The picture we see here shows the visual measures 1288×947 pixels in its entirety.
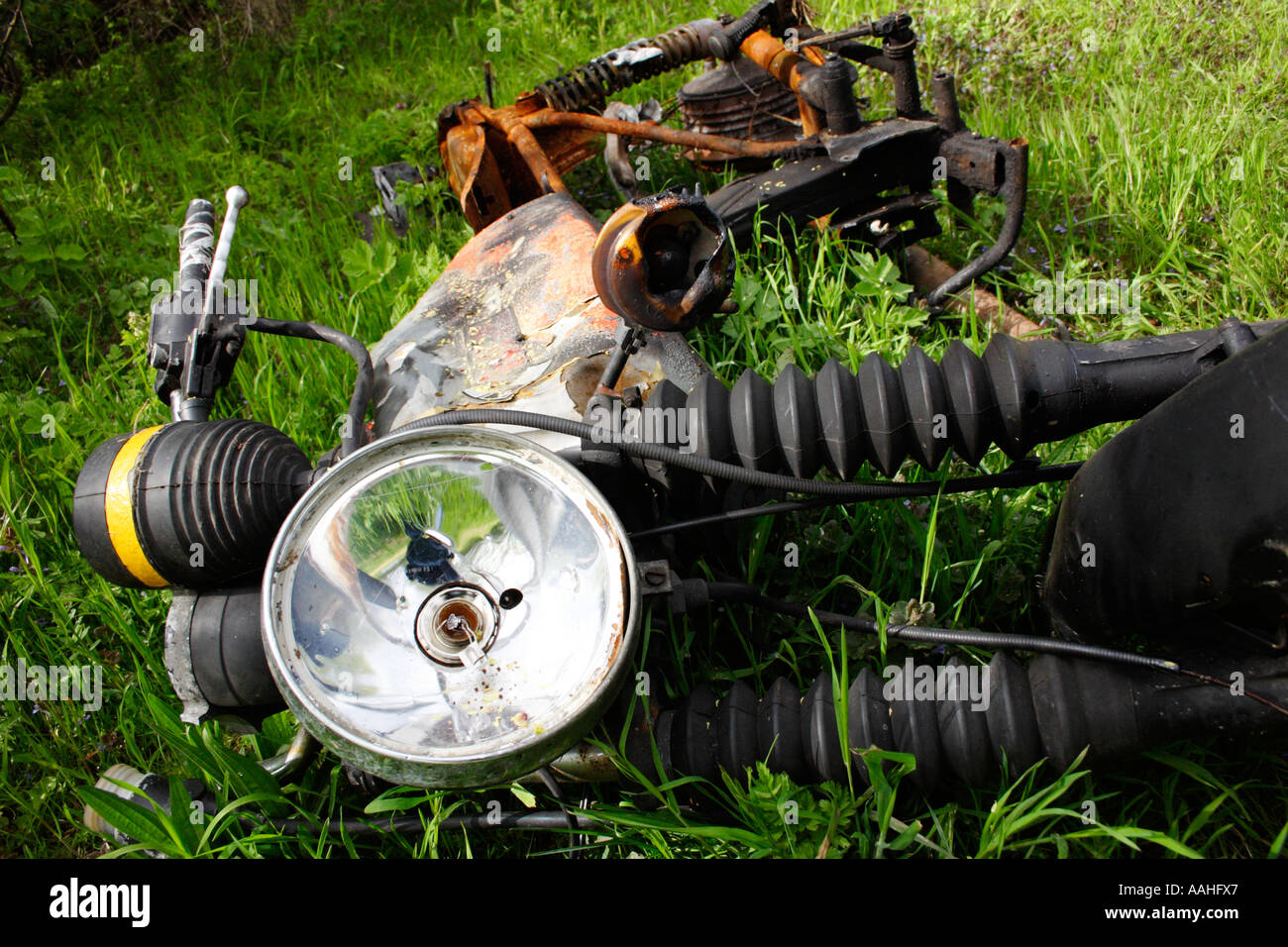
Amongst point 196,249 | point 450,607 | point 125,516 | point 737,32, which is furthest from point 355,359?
point 737,32

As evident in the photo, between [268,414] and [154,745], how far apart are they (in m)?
0.98

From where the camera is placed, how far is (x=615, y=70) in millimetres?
3170

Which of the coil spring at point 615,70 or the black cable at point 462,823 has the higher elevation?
the coil spring at point 615,70

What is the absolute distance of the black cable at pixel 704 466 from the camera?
163cm

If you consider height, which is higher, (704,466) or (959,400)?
(959,400)

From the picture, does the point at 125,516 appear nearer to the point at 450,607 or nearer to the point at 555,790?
the point at 450,607

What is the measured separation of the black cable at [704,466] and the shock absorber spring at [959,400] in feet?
0.10

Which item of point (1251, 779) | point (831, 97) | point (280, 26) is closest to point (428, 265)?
point (831, 97)

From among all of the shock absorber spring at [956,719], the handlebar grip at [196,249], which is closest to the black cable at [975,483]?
the shock absorber spring at [956,719]

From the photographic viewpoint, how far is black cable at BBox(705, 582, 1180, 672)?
1.48m

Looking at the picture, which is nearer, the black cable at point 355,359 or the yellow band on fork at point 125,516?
the yellow band on fork at point 125,516

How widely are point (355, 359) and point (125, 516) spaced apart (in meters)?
0.65

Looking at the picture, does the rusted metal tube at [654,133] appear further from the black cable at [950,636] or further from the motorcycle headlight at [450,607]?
the motorcycle headlight at [450,607]

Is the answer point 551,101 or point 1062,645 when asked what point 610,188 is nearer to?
point 551,101
